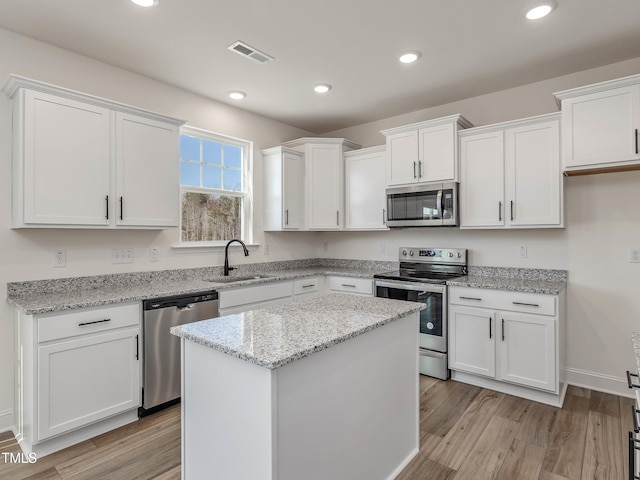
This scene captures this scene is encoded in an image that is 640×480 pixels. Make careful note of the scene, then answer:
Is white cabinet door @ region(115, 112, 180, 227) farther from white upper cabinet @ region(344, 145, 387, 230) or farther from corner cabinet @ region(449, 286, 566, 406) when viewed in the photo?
corner cabinet @ region(449, 286, 566, 406)

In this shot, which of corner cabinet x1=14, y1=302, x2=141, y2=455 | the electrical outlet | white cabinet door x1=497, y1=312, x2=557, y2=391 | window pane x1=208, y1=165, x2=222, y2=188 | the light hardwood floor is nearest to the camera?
the light hardwood floor

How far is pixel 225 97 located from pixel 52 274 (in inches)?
85.7

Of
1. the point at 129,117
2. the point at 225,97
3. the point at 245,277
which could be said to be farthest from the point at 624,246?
the point at 129,117

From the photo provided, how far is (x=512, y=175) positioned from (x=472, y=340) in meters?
1.46

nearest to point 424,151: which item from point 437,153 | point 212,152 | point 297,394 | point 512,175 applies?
point 437,153

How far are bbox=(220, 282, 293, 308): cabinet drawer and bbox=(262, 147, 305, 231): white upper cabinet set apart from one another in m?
0.77

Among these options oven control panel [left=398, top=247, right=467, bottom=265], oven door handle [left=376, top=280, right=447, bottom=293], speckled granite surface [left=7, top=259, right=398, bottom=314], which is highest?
oven control panel [left=398, top=247, right=467, bottom=265]

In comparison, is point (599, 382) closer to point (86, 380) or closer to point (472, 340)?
point (472, 340)

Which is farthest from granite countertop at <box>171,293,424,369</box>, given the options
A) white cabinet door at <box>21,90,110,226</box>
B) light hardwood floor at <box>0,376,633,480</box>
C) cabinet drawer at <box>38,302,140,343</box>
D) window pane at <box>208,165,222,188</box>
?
window pane at <box>208,165,222,188</box>

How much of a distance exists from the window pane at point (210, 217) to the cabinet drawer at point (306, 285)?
869 mm

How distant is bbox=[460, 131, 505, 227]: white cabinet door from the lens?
3.18 meters

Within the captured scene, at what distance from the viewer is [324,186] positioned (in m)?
4.25

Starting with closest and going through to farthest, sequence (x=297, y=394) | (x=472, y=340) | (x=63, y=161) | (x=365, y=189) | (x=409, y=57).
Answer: (x=297, y=394) → (x=63, y=161) → (x=409, y=57) → (x=472, y=340) → (x=365, y=189)

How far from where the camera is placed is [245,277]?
12.3 ft
